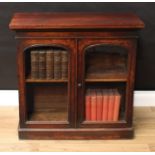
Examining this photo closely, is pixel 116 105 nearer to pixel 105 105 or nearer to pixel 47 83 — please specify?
pixel 105 105

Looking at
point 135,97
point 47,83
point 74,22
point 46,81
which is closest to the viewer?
point 74,22

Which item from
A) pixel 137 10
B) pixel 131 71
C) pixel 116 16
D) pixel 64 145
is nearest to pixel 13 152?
pixel 64 145

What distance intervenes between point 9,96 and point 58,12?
30.4 inches

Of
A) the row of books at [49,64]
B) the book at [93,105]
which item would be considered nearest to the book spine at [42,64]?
the row of books at [49,64]

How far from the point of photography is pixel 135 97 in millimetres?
3082

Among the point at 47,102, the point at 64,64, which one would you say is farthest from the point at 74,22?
the point at 47,102

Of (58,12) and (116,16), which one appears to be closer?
(116,16)

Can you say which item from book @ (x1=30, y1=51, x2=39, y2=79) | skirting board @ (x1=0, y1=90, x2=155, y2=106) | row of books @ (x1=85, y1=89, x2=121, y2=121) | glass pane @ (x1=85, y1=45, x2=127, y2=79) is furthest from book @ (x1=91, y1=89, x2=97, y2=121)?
skirting board @ (x1=0, y1=90, x2=155, y2=106)

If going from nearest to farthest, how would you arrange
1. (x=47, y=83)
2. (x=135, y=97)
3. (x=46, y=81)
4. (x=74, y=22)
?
1. (x=74, y=22)
2. (x=46, y=81)
3. (x=47, y=83)
4. (x=135, y=97)

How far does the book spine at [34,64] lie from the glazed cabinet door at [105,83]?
267 millimetres

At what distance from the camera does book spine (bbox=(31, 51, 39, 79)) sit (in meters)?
2.43

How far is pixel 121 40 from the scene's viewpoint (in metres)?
2.38

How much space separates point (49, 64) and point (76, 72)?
18 centimetres

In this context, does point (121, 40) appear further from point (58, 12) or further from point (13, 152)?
point (13, 152)
